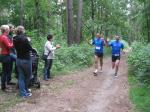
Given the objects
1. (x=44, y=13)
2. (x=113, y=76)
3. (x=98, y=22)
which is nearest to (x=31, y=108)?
(x=113, y=76)

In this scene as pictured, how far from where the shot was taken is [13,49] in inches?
437

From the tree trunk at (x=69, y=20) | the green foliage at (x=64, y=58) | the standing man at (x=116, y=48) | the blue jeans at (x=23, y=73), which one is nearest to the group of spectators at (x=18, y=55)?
the blue jeans at (x=23, y=73)

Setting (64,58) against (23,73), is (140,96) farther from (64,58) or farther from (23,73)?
(64,58)

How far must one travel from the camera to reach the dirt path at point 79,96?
9.63 meters

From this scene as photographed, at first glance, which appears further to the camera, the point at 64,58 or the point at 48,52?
the point at 64,58

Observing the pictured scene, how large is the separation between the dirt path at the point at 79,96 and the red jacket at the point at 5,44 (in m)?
1.64

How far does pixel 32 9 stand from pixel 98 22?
1038cm

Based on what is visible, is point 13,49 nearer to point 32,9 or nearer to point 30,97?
point 30,97

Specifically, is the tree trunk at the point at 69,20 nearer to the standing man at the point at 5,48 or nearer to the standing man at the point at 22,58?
the standing man at the point at 5,48

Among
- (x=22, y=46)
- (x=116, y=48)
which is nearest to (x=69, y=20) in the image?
(x=116, y=48)

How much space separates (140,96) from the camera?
444 inches

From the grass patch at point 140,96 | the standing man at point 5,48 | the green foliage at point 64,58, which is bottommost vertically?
the grass patch at point 140,96

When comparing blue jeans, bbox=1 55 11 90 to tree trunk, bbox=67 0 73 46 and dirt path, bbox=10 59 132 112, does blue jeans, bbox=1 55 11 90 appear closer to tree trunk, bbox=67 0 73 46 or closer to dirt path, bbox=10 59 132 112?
dirt path, bbox=10 59 132 112

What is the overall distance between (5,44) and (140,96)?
4.61 meters
